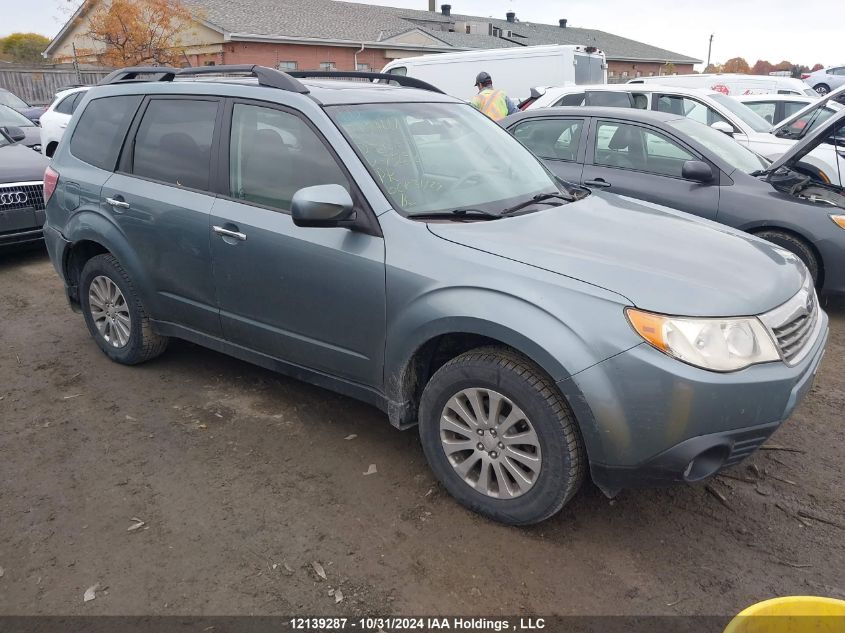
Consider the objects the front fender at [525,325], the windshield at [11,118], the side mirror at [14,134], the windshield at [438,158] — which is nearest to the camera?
the front fender at [525,325]

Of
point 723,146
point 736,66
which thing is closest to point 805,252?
point 723,146

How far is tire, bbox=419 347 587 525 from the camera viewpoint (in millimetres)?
2727

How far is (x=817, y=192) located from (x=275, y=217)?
489 cm

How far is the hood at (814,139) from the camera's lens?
5336 millimetres

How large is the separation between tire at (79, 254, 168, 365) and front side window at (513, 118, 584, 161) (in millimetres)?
3961

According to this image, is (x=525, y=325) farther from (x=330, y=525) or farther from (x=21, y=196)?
(x=21, y=196)

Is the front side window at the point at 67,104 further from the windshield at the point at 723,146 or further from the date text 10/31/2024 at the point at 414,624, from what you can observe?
the date text 10/31/2024 at the point at 414,624

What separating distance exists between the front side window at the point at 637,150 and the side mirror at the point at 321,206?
4024 millimetres

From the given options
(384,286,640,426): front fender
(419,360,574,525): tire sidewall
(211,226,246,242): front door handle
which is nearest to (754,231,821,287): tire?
(384,286,640,426): front fender

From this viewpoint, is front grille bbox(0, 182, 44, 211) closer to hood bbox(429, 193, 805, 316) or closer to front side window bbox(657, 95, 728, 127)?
hood bbox(429, 193, 805, 316)

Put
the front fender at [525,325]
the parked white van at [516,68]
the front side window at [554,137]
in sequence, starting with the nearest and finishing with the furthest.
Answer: the front fender at [525,325] → the front side window at [554,137] → the parked white van at [516,68]

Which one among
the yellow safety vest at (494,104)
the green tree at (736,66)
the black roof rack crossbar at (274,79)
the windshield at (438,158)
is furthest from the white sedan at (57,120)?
the green tree at (736,66)

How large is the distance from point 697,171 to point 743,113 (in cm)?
445

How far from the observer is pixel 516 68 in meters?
15.2
